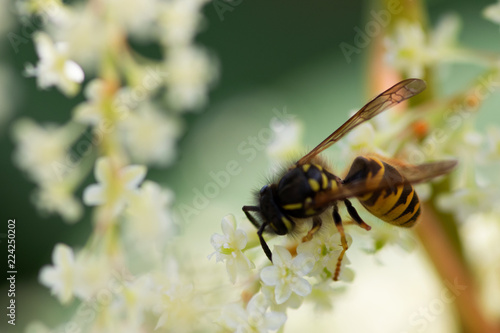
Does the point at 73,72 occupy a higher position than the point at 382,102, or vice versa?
the point at 73,72

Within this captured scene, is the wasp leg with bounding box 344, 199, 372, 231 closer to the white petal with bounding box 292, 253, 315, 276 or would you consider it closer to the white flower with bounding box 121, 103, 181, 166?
the white petal with bounding box 292, 253, 315, 276

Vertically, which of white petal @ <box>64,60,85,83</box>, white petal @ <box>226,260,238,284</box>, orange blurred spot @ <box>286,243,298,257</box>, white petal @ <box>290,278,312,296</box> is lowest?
white petal @ <box>290,278,312,296</box>

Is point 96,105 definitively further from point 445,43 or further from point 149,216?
point 445,43

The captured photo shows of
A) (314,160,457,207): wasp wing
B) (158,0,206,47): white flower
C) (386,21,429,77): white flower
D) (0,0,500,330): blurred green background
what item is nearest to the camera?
(314,160,457,207): wasp wing

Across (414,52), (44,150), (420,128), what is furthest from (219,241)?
(44,150)

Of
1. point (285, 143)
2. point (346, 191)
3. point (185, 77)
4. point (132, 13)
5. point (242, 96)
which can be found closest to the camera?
point (346, 191)

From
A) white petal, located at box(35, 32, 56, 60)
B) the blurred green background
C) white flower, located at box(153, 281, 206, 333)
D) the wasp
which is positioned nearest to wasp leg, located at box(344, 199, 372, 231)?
the wasp

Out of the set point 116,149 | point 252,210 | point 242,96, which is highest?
point 242,96

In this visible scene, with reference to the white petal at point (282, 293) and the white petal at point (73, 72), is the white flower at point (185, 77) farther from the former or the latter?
the white petal at point (282, 293)
